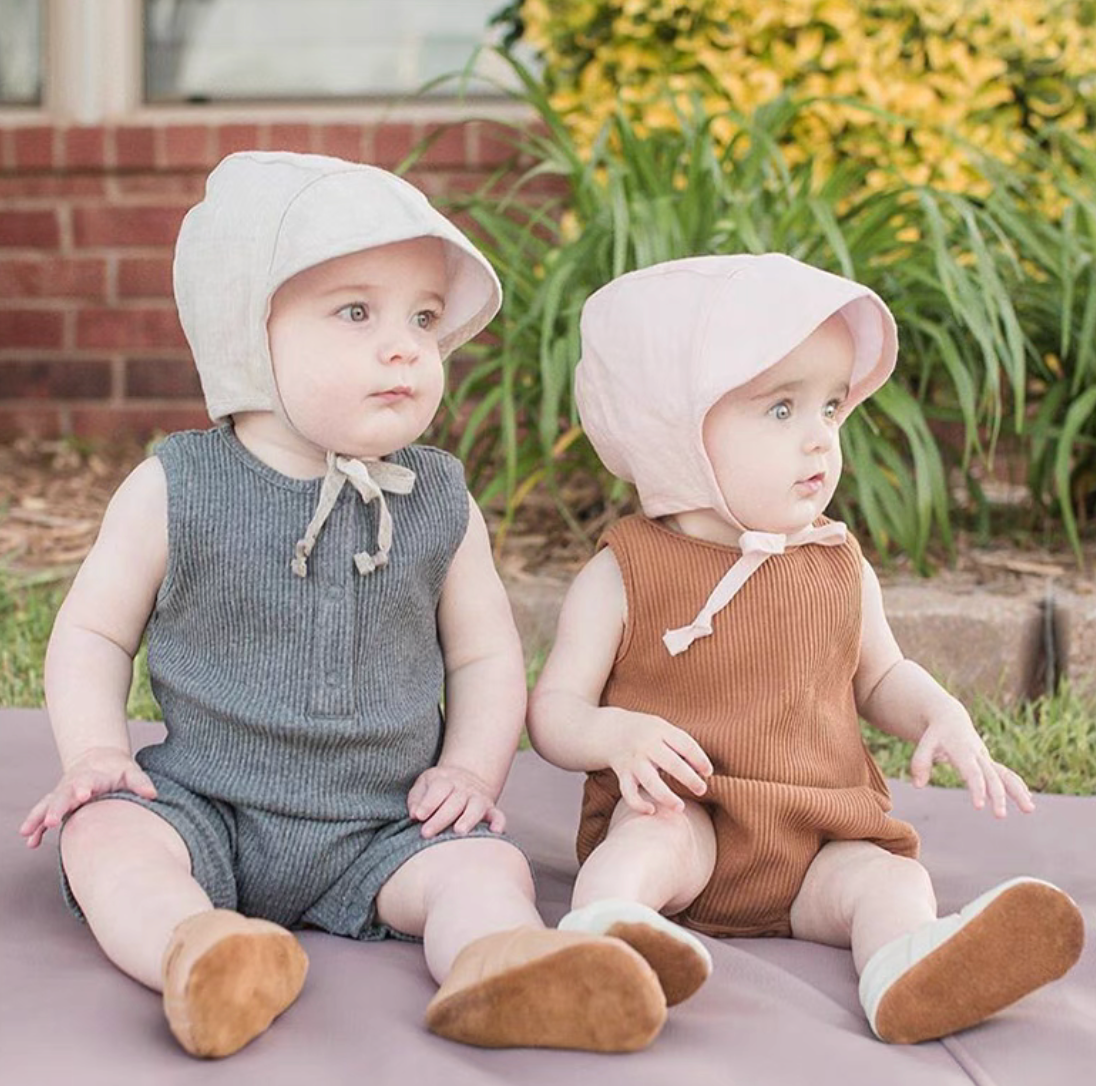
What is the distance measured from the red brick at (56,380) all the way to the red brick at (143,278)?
22cm

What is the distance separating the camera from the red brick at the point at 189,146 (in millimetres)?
4727

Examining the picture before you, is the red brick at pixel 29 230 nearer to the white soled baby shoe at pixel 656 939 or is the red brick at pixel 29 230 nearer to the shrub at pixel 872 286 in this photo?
the shrub at pixel 872 286

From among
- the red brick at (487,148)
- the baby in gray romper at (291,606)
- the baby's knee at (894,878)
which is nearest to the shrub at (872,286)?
the red brick at (487,148)

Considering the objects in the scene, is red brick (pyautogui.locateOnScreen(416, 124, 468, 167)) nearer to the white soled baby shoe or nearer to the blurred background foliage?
the blurred background foliage

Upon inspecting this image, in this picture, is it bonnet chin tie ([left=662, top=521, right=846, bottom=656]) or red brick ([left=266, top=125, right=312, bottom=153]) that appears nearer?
bonnet chin tie ([left=662, top=521, right=846, bottom=656])

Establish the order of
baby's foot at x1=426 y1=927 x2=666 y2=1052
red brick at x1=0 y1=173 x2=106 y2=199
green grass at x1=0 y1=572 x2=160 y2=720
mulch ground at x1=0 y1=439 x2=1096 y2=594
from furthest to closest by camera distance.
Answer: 1. red brick at x1=0 y1=173 x2=106 y2=199
2. mulch ground at x1=0 y1=439 x2=1096 y2=594
3. green grass at x1=0 y1=572 x2=160 y2=720
4. baby's foot at x1=426 y1=927 x2=666 y2=1052

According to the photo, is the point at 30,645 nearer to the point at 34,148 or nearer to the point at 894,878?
the point at 894,878

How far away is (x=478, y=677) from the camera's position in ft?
6.49

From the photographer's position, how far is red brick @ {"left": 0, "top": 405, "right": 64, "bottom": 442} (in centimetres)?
494

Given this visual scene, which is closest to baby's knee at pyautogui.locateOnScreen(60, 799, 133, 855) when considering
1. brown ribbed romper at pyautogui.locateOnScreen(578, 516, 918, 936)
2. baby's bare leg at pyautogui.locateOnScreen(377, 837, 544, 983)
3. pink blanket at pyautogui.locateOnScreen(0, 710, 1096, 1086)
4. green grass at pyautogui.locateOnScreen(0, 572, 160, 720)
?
pink blanket at pyautogui.locateOnScreen(0, 710, 1096, 1086)

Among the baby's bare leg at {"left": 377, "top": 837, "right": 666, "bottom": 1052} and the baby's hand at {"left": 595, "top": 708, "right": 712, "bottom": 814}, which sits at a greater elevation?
the baby's hand at {"left": 595, "top": 708, "right": 712, "bottom": 814}

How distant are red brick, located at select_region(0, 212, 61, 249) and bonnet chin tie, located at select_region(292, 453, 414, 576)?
3.30 meters

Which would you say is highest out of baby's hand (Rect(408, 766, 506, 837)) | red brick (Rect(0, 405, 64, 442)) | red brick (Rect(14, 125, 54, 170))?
red brick (Rect(14, 125, 54, 170))

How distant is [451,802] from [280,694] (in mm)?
217
